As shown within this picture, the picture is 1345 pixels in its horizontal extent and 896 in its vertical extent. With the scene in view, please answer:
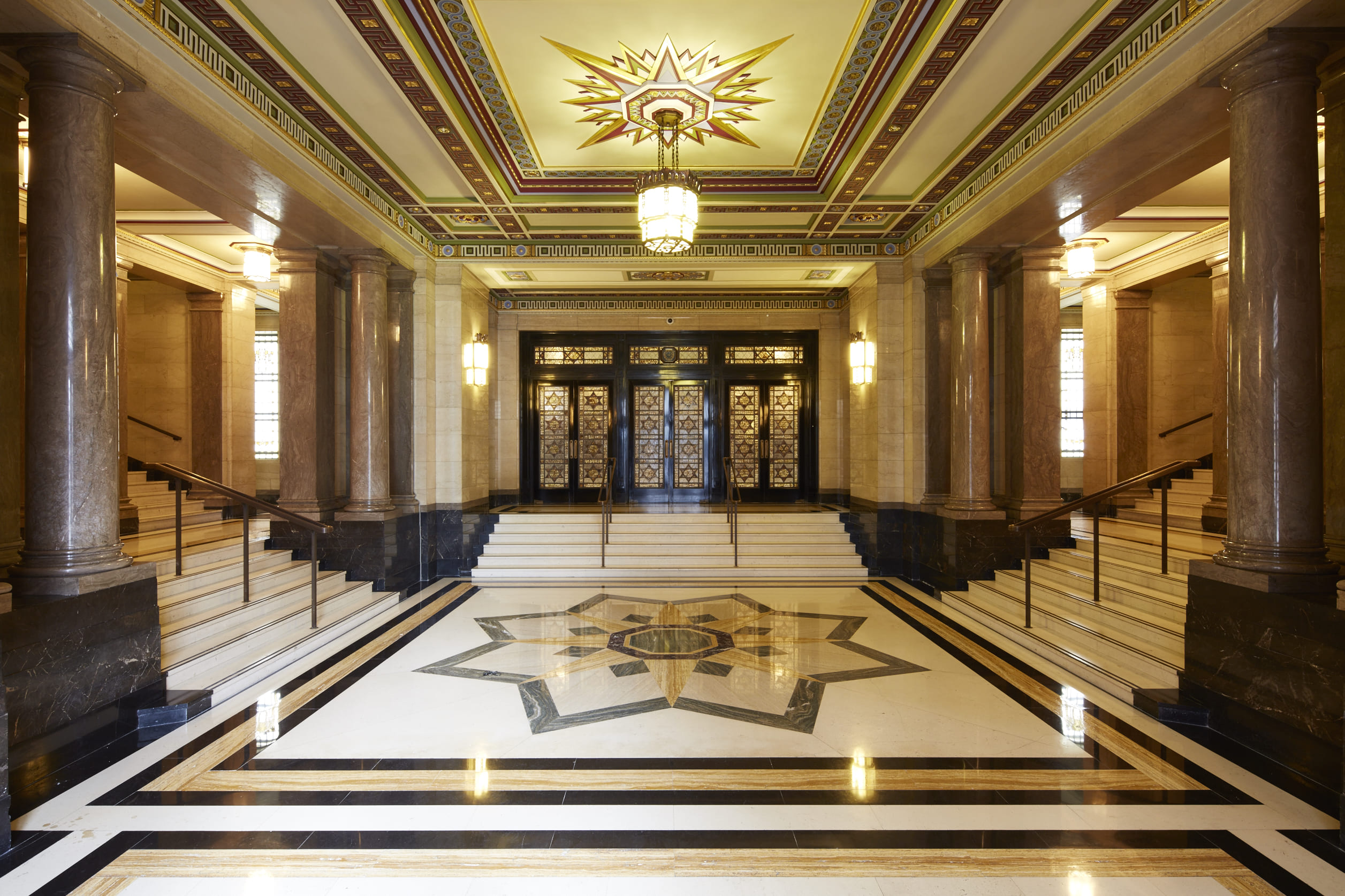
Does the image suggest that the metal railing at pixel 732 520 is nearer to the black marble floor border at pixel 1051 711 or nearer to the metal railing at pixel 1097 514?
the black marble floor border at pixel 1051 711

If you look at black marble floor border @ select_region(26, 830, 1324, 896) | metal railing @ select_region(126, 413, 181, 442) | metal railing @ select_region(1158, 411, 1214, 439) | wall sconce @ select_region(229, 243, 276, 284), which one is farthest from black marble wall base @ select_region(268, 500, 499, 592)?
metal railing @ select_region(1158, 411, 1214, 439)

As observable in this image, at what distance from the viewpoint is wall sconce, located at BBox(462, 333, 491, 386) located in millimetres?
9125

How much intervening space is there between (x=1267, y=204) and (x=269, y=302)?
42.6 ft

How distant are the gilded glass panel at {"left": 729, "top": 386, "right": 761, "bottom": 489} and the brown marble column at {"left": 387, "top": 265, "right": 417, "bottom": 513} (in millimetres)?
5615

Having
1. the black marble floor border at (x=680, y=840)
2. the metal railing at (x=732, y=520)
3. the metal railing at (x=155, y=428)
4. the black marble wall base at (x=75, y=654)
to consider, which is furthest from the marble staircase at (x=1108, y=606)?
the metal railing at (x=155, y=428)

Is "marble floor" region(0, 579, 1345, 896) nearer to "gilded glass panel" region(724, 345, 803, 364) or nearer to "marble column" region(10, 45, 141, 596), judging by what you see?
"marble column" region(10, 45, 141, 596)

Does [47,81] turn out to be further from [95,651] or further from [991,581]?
[991,581]

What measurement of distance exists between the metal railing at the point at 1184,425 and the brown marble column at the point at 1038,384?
3637 millimetres

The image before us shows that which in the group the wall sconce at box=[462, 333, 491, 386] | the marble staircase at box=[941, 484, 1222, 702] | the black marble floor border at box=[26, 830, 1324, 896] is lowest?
the black marble floor border at box=[26, 830, 1324, 896]

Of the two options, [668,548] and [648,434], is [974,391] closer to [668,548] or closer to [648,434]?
[668,548]

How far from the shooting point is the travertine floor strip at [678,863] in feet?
8.49

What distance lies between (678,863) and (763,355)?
33.1ft

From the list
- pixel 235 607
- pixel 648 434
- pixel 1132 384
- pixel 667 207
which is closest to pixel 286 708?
pixel 235 607

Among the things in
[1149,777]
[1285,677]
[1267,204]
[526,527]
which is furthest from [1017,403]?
[526,527]
